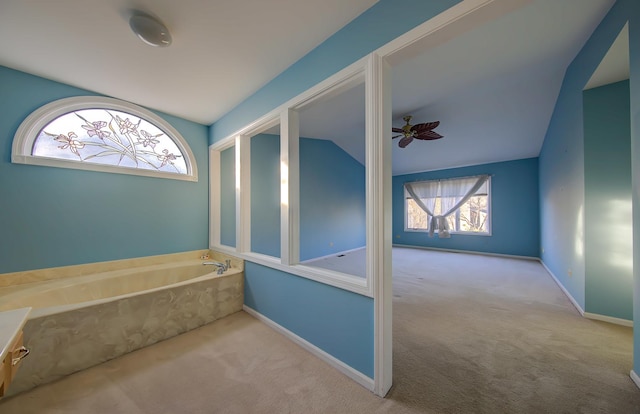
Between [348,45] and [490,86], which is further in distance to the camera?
[490,86]

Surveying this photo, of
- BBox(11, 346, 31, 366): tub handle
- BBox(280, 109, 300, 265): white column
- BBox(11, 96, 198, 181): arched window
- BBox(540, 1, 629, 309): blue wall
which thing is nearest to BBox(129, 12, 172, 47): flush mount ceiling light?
BBox(280, 109, 300, 265): white column

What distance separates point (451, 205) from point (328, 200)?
353 centimetres

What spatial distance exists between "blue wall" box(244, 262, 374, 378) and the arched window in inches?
78.4

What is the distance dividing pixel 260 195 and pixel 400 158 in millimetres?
3921

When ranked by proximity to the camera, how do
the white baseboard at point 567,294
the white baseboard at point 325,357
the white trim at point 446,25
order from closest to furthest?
the white trim at point 446,25 → the white baseboard at point 325,357 → the white baseboard at point 567,294

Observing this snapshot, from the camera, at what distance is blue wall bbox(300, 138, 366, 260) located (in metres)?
4.77

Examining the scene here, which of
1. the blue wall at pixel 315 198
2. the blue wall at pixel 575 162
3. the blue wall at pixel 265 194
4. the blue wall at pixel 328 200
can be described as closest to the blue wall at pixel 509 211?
the blue wall at pixel 575 162

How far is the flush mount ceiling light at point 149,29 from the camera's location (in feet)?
4.94

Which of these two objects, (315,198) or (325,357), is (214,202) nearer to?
(315,198)

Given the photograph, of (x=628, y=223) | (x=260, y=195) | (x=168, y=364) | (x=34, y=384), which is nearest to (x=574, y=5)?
(x=628, y=223)

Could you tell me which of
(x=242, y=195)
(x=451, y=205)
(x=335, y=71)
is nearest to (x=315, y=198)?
(x=242, y=195)

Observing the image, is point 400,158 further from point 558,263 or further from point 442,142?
point 558,263

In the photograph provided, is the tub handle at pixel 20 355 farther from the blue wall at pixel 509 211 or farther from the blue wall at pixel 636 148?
the blue wall at pixel 509 211

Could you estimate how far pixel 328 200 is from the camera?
5305 mm
